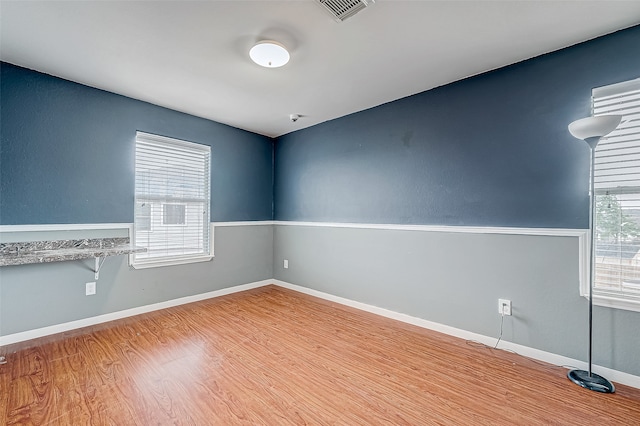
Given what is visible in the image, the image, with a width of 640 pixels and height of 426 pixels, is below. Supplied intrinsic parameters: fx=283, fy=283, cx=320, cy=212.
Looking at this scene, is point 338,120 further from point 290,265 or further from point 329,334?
point 329,334

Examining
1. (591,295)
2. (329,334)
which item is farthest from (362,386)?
(591,295)

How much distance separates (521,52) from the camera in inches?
89.3

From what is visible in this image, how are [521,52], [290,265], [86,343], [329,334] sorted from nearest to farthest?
[521,52] → [86,343] → [329,334] → [290,265]

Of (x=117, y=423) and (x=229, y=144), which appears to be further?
(x=229, y=144)

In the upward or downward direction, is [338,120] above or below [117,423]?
above

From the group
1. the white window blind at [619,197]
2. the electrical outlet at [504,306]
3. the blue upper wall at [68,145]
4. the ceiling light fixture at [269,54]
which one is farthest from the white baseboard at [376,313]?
the ceiling light fixture at [269,54]

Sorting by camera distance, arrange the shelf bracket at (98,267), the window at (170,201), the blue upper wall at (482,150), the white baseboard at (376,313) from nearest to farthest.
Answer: the white baseboard at (376,313)
the blue upper wall at (482,150)
the shelf bracket at (98,267)
the window at (170,201)

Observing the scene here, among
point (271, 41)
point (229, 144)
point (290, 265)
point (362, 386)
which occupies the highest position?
point (271, 41)

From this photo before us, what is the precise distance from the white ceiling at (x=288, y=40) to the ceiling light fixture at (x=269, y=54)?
0.05 meters

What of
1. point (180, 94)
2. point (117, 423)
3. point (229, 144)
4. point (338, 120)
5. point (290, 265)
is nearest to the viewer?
point (117, 423)

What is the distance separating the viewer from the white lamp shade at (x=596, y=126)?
177cm

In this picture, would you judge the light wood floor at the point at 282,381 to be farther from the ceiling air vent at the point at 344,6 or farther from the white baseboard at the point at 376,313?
the ceiling air vent at the point at 344,6

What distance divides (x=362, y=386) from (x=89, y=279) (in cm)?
282

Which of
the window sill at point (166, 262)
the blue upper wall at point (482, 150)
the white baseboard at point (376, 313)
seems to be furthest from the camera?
the window sill at point (166, 262)
